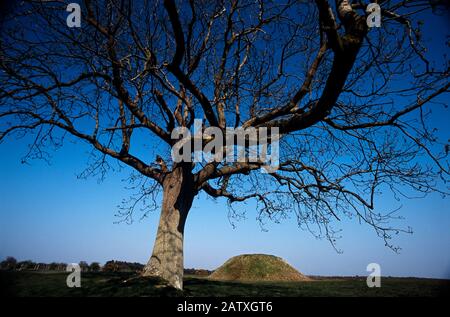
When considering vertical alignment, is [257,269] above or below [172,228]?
below

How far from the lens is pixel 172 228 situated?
7.53m

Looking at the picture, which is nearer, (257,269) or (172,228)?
(172,228)

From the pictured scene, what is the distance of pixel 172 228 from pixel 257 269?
14.7 m

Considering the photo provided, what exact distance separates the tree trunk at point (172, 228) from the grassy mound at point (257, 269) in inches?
505

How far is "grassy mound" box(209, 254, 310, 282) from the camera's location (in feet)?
65.2

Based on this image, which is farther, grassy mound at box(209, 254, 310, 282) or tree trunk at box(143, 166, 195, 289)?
grassy mound at box(209, 254, 310, 282)

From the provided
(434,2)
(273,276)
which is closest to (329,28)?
(434,2)

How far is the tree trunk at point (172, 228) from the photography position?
714cm

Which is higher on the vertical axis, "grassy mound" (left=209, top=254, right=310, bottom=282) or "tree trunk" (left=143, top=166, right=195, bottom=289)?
"tree trunk" (left=143, top=166, right=195, bottom=289)

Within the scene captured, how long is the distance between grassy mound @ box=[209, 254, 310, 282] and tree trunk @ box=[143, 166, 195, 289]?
505 inches
